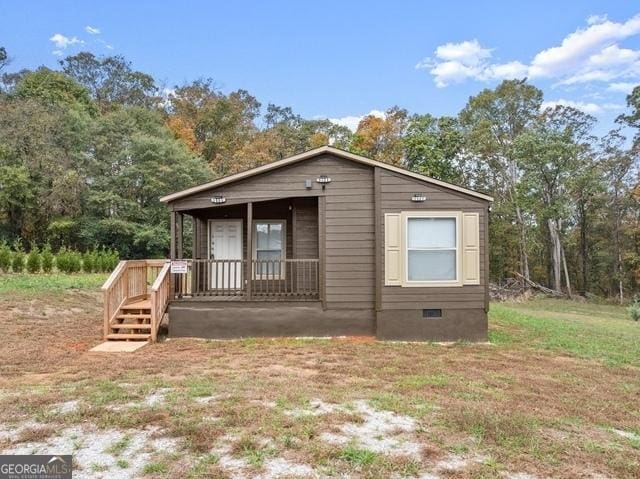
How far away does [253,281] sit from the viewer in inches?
362

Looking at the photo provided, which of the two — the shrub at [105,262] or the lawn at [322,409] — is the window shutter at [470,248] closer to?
the lawn at [322,409]

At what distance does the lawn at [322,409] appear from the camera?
3.14 meters

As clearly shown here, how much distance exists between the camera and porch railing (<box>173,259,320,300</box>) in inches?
340

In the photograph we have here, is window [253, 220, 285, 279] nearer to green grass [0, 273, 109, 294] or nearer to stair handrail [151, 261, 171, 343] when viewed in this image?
stair handrail [151, 261, 171, 343]

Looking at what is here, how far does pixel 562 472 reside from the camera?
3090 millimetres

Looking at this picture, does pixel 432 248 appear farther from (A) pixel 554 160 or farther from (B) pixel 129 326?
(A) pixel 554 160

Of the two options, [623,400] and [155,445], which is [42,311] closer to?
[155,445]

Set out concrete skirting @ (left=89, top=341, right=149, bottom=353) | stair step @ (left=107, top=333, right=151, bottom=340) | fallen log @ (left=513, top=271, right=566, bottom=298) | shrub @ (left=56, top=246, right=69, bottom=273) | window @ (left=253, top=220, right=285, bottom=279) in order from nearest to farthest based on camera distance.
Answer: concrete skirting @ (left=89, top=341, right=149, bottom=353)
stair step @ (left=107, top=333, right=151, bottom=340)
window @ (left=253, top=220, right=285, bottom=279)
shrub @ (left=56, top=246, right=69, bottom=273)
fallen log @ (left=513, top=271, right=566, bottom=298)

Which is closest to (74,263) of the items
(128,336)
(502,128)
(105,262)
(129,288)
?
(105,262)

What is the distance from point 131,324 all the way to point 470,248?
6341 mm

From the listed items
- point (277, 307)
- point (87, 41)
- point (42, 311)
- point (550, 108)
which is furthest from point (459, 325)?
point (87, 41)

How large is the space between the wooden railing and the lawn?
1.95 ft

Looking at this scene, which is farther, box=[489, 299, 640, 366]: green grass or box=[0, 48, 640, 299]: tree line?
box=[0, 48, 640, 299]: tree line

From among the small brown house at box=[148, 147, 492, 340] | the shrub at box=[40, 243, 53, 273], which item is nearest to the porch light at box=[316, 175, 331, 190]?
the small brown house at box=[148, 147, 492, 340]
